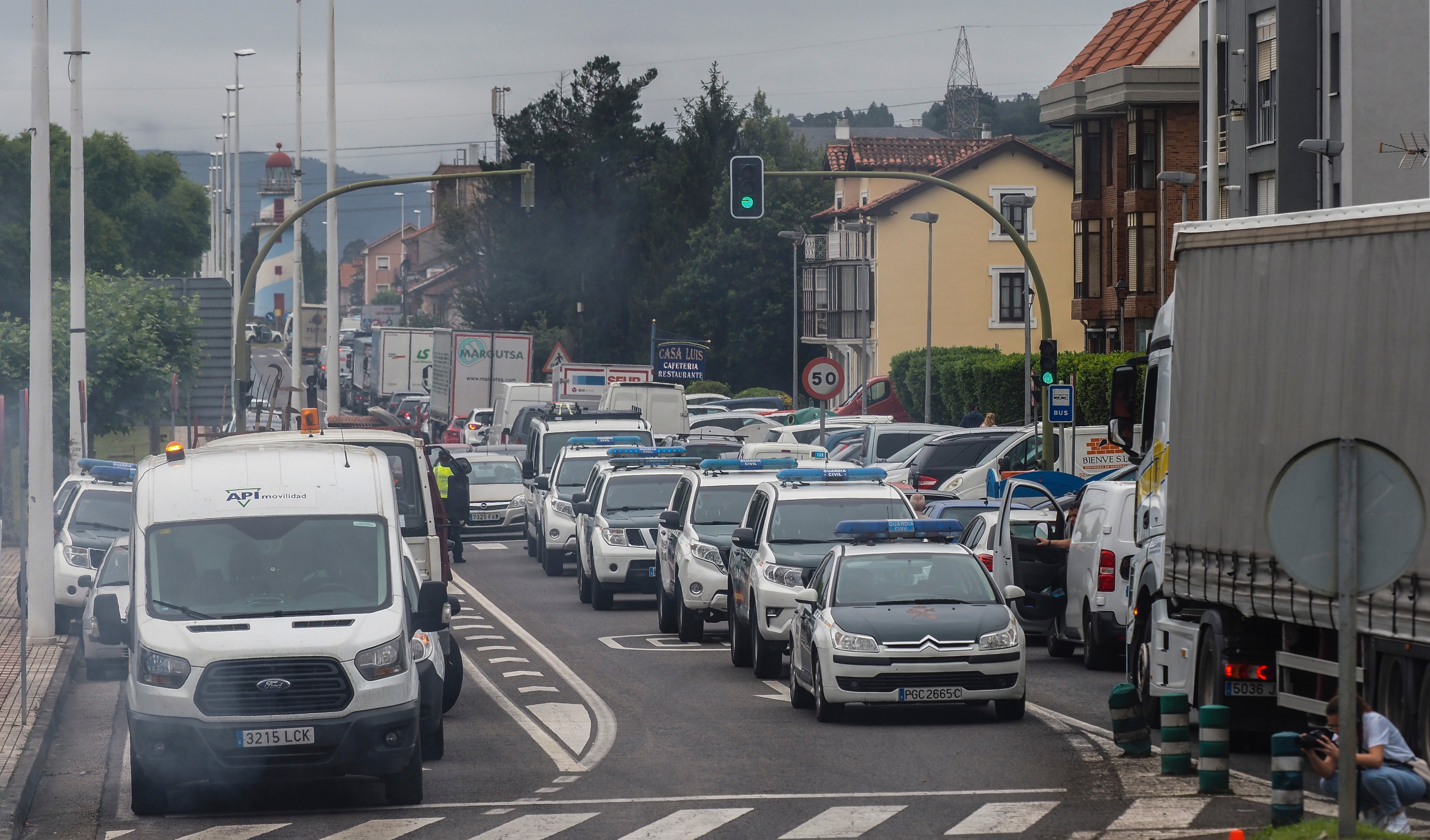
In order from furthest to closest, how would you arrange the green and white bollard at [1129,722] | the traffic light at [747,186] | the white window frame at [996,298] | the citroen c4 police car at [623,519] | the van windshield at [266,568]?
the white window frame at [996,298], the traffic light at [747,186], the citroen c4 police car at [623,519], the green and white bollard at [1129,722], the van windshield at [266,568]

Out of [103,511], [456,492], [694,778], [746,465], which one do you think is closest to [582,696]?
[694,778]

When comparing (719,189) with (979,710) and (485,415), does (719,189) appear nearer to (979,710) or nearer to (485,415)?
(485,415)

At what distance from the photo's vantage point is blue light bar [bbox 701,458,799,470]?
22734 mm

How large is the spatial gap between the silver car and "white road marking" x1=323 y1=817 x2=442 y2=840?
20.8 feet

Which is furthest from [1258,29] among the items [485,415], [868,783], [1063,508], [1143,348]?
[868,783]

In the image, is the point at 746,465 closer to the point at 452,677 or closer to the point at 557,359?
the point at 452,677

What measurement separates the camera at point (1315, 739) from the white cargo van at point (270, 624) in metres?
5.04

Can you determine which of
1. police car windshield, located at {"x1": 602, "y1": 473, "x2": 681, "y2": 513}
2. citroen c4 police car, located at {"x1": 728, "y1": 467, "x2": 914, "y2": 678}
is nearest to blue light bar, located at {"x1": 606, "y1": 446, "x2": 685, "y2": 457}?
police car windshield, located at {"x1": 602, "y1": 473, "x2": 681, "y2": 513}

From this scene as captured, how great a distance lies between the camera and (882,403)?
6012 centimetres

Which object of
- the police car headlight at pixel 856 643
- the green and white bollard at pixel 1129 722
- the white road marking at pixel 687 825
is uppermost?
the police car headlight at pixel 856 643

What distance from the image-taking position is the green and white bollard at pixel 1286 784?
996cm

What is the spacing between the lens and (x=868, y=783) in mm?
12164

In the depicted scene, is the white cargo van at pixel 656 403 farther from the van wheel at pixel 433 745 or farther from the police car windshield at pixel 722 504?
the van wheel at pixel 433 745

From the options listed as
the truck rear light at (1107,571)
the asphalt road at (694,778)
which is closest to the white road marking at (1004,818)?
the asphalt road at (694,778)
